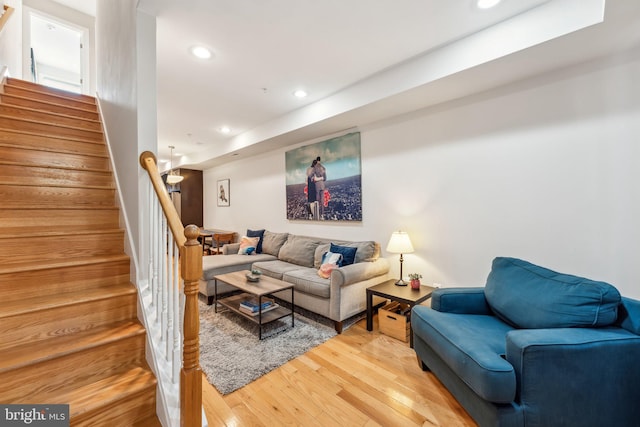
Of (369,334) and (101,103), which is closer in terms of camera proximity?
(369,334)

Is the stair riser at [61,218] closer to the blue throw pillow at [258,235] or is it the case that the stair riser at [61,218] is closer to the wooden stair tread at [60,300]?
the wooden stair tread at [60,300]

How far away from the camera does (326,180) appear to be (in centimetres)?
403

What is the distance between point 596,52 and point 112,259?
12.2 ft

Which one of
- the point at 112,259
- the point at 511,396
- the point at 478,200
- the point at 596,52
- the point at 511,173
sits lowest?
the point at 511,396

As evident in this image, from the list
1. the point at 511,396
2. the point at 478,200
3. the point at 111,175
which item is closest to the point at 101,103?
the point at 111,175

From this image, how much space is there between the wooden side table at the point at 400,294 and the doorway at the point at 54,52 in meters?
5.99

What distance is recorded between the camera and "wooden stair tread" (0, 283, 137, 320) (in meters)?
1.37

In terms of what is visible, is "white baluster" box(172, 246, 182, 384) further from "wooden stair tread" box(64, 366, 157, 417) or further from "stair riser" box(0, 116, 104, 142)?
"stair riser" box(0, 116, 104, 142)

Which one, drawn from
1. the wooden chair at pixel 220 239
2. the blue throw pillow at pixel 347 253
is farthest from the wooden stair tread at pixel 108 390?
the wooden chair at pixel 220 239

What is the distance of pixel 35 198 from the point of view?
6.48 feet

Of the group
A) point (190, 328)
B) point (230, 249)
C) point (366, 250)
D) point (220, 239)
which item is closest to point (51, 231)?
point (190, 328)

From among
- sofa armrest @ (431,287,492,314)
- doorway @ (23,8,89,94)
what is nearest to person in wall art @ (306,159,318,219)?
sofa armrest @ (431,287,492,314)

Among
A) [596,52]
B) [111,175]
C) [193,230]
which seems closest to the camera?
[193,230]

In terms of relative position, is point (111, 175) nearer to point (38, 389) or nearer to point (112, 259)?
point (112, 259)
